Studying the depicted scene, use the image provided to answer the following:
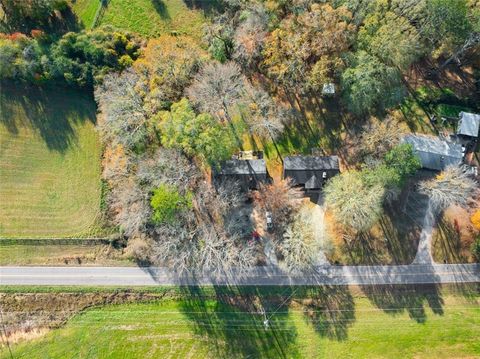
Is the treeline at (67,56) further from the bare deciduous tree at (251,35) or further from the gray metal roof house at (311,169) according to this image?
the gray metal roof house at (311,169)

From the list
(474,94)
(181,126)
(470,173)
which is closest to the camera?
(181,126)

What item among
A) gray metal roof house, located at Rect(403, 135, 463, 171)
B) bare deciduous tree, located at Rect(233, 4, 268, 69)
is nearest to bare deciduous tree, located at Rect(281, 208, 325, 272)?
gray metal roof house, located at Rect(403, 135, 463, 171)

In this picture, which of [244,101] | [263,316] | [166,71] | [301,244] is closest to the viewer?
[301,244]

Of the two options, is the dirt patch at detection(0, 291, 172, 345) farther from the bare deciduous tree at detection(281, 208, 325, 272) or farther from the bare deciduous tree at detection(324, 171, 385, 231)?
the bare deciduous tree at detection(324, 171, 385, 231)

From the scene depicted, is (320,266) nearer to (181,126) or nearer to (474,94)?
(181,126)

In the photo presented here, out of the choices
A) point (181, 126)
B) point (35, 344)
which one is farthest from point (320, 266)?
point (35, 344)

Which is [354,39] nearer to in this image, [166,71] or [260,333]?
[166,71]

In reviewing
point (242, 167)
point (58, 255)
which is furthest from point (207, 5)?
point (58, 255)
